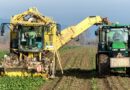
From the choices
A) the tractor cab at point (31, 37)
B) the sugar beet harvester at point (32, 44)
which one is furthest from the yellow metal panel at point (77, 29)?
the tractor cab at point (31, 37)

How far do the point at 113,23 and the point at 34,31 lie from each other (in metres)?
3.63

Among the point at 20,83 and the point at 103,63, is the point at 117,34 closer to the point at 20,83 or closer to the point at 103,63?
the point at 103,63

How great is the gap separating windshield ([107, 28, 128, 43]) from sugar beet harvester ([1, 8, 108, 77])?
86.2 inches

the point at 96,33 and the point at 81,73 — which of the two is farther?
the point at 81,73

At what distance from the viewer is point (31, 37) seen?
70.5 ft

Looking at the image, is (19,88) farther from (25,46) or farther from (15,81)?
(25,46)


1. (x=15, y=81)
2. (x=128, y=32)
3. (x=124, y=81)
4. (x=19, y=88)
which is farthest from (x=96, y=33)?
(x=19, y=88)

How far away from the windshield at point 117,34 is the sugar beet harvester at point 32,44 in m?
2.19

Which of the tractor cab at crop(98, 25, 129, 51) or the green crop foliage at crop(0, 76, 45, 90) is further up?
the tractor cab at crop(98, 25, 129, 51)

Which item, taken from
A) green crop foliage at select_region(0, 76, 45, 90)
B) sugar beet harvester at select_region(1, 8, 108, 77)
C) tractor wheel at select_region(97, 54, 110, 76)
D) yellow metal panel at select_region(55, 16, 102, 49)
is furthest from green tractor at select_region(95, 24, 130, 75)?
green crop foliage at select_region(0, 76, 45, 90)

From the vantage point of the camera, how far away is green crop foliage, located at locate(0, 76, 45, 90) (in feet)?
54.7

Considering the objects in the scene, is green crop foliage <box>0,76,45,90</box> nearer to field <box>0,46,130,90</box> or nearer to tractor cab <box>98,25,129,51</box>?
A: field <box>0,46,130,90</box>

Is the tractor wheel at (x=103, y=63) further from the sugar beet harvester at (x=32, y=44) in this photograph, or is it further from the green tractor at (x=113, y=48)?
the sugar beet harvester at (x=32, y=44)

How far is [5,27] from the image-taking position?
2100cm
